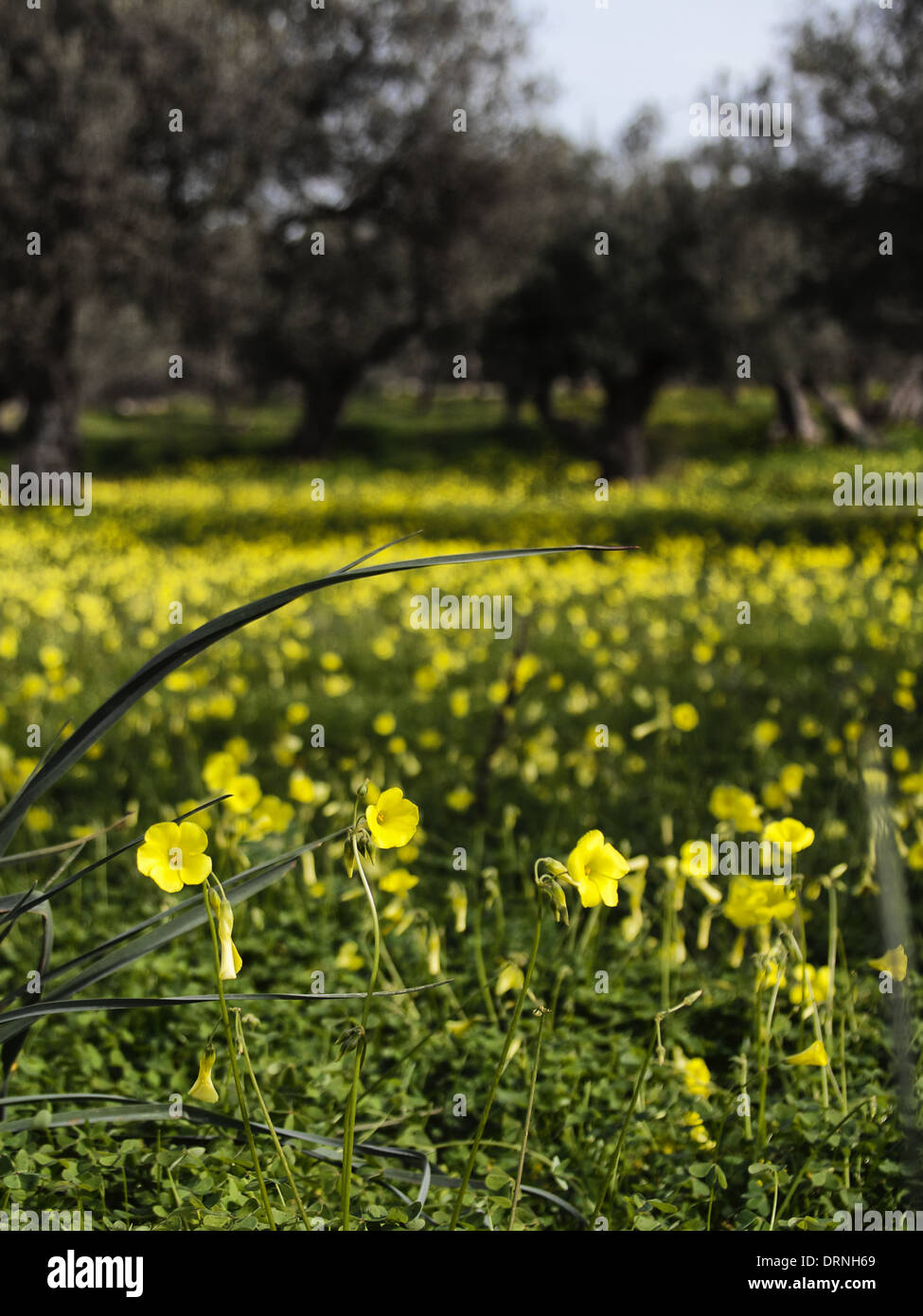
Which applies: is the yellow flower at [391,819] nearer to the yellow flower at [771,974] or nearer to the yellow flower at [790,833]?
the yellow flower at [790,833]

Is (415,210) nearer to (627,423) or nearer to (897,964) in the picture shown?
(627,423)

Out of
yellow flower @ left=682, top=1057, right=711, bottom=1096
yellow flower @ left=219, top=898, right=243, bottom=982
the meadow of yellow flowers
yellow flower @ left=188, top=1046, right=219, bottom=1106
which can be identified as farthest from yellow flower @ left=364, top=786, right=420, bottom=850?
yellow flower @ left=682, top=1057, right=711, bottom=1096

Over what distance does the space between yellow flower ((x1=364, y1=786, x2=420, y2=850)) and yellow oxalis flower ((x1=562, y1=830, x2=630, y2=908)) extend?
0.21 m

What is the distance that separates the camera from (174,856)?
1.42 metres

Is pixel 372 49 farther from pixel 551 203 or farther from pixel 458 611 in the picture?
pixel 458 611

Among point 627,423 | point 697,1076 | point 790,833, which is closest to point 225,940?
point 790,833

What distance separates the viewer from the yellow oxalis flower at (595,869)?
1.40 metres

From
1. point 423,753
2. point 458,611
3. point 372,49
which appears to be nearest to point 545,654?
point 458,611

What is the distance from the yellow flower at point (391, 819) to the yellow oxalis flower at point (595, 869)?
0.21 metres

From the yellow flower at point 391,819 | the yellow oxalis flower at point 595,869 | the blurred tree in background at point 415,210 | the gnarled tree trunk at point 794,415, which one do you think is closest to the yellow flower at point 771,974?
the yellow oxalis flower at point 595,869

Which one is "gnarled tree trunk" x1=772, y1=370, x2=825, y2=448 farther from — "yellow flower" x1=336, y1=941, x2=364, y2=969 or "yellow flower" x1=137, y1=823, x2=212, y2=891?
"yellow flower" x1=137, y1=823, x2=212, y2=891

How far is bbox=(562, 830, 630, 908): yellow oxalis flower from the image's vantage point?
1.40m

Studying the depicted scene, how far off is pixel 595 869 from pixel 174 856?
1.80 feet

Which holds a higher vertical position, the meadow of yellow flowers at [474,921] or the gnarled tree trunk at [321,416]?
the gnarled tree trunk at [321,416]
